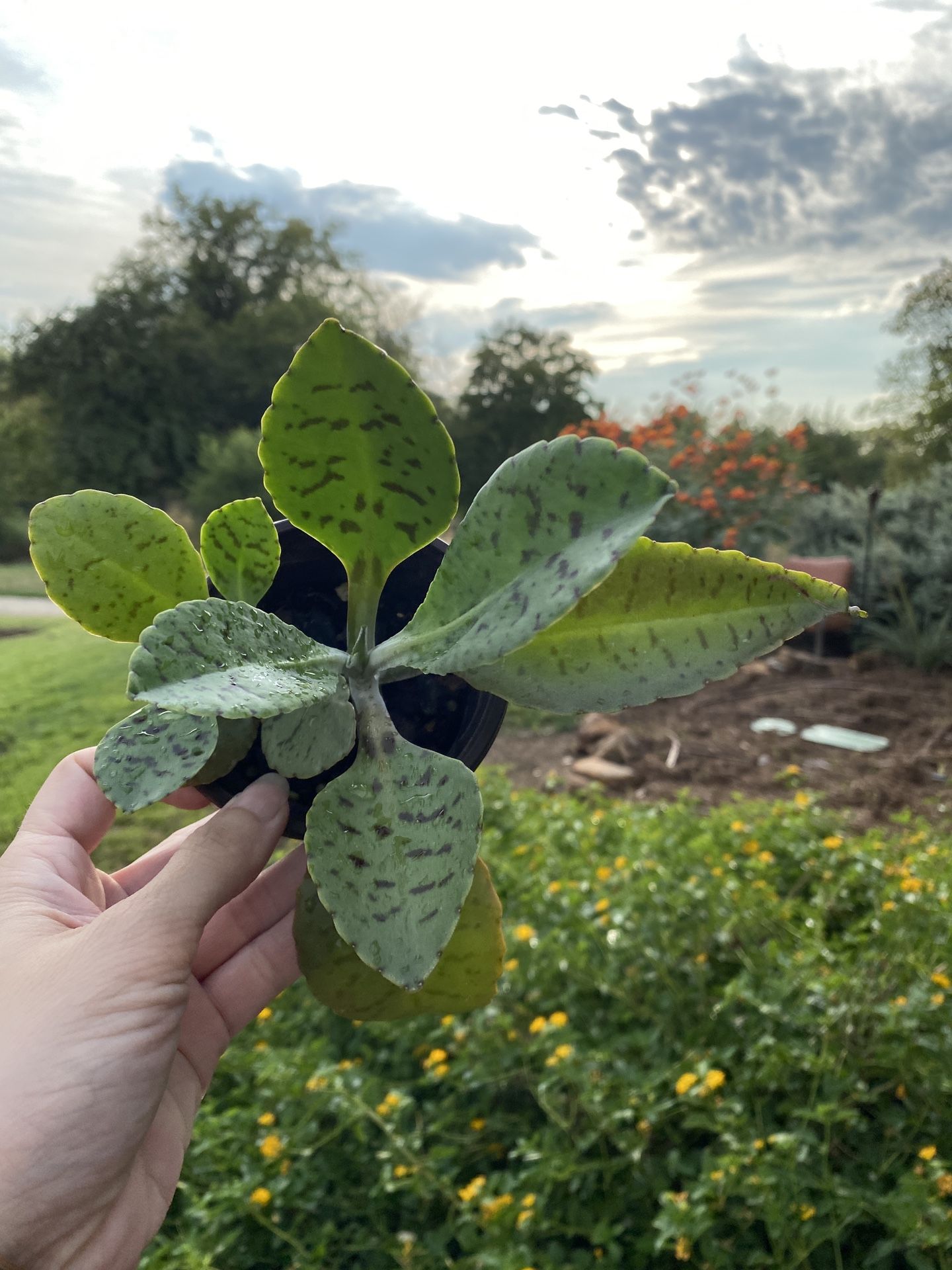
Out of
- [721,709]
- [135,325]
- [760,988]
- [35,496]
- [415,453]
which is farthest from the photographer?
[135,325]

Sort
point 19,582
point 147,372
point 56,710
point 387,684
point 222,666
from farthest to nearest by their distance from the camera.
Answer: point 147,372 → point 19,582 → point 56,710 → point 387,684 → point 222,666

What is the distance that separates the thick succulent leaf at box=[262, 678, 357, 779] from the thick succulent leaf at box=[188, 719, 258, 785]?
0.05m

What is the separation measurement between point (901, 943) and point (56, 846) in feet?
3.74

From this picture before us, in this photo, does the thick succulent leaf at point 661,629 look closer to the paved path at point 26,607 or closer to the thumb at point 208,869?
the thumb at point 208,869

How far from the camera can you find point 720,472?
416cm

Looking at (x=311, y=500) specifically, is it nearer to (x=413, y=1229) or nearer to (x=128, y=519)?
(x=128, y=519)

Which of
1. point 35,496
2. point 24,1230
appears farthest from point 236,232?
point 24,1230

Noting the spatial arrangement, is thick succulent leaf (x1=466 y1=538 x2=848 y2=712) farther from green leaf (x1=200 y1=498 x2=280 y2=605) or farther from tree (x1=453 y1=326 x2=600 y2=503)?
tree (x1=453 y1=326 x2=600 y2=503)

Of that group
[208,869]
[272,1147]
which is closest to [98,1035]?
[208,869]

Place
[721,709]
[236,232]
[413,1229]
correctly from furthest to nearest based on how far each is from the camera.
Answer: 1. [236,232]
2. [721,709]
3. [413,1229]

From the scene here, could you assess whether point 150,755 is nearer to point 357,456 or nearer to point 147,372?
point 357,456

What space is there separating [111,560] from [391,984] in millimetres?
320

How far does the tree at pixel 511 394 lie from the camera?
3953mm

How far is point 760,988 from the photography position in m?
1.24
